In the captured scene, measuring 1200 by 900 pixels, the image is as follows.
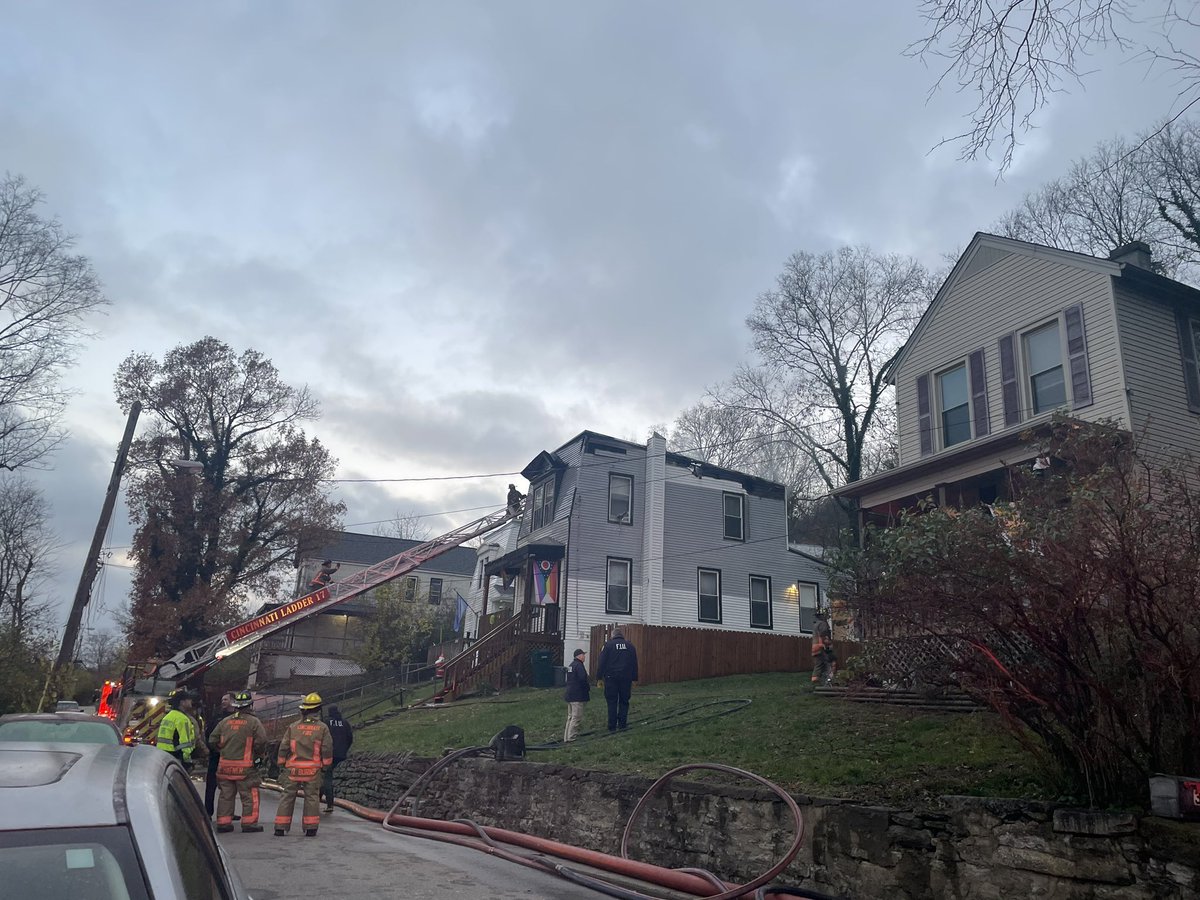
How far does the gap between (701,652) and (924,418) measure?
8.14 m

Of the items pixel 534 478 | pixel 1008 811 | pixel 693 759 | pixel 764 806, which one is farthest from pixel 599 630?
pixel 1008 811

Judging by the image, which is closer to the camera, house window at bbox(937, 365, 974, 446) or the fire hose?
the fire hose

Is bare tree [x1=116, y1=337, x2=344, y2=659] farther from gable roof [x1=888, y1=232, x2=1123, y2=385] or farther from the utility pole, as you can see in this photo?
gable roof [x1=888, y1=232, x2=1123, y2=385]

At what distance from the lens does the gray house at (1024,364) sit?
16.2 meters

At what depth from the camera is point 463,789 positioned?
1242cm

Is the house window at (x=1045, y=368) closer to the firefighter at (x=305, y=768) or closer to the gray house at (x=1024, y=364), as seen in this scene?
the gray house at (x=1024, y=364)

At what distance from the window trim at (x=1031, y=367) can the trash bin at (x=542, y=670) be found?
14.1m

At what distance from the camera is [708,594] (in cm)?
2980

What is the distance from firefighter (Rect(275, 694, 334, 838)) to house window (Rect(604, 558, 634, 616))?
17.8m

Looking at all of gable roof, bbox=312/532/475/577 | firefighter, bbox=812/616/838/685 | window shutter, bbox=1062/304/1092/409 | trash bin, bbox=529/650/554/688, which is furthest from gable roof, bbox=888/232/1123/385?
gable roof, bbox=312/532/475/577

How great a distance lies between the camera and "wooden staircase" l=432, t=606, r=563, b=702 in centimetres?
2528

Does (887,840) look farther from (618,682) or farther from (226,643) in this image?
(226,643)

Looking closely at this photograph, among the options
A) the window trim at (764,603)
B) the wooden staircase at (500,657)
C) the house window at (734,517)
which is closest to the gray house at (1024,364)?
the house window at (734,517)

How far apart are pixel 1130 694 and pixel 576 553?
22.5m
